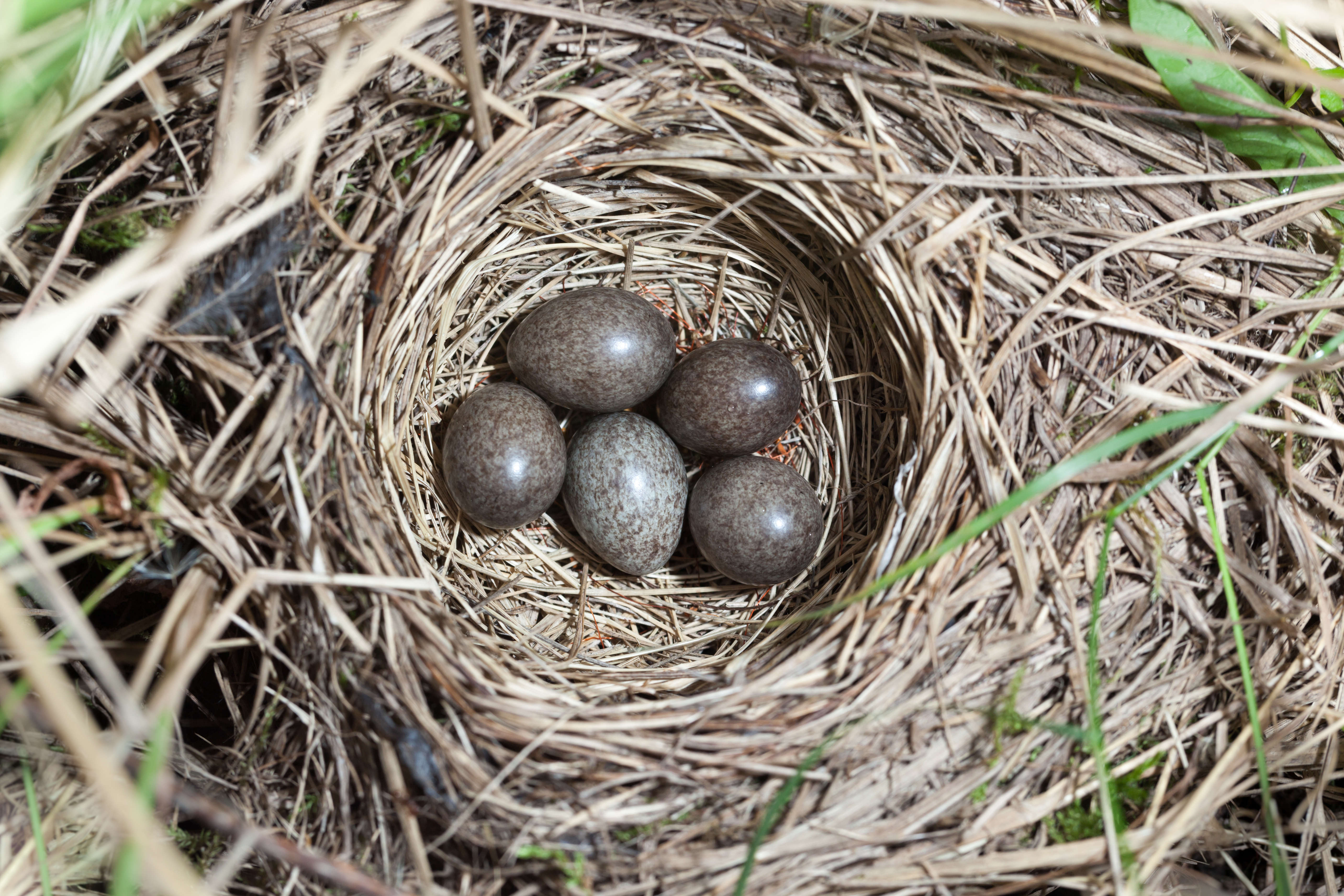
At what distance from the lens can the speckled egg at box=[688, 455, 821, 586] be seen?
6.77 ft

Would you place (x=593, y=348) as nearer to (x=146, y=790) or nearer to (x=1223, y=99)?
(x=146, y=790)

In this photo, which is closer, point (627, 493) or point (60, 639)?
point (60, 639)

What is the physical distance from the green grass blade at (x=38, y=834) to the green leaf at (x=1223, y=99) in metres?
2.66

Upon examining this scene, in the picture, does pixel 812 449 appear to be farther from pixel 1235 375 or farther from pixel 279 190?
pixel 279 190

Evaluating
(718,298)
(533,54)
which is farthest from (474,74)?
(718,298)

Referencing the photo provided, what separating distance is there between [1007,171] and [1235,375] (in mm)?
640

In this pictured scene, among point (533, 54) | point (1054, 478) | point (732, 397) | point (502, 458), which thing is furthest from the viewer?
point (732, 397)

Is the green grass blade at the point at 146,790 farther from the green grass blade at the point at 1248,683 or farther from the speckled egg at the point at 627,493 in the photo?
the green grass blade at the point at 1248,683

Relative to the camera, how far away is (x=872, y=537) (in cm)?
203

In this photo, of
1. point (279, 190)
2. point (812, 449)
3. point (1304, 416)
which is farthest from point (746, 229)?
point (1304, 416)

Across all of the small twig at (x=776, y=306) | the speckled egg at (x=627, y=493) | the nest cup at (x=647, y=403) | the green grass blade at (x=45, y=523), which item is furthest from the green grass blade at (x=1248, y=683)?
the green grass blade at (x=45, y=523)

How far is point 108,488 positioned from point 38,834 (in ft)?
2.12

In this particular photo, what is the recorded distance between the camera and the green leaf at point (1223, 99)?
1770 millimetres

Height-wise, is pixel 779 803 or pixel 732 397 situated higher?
pixel 732 397
